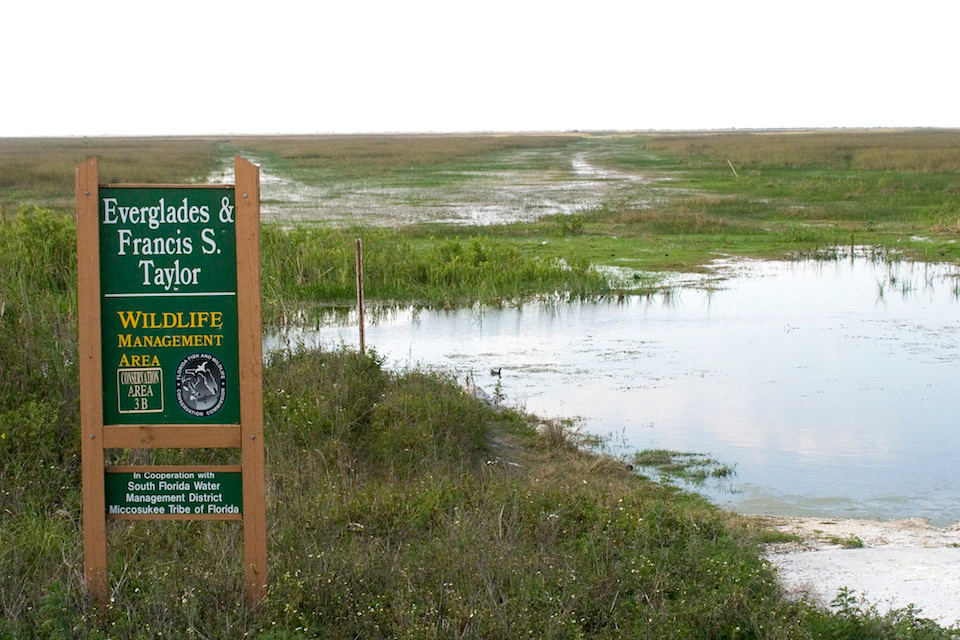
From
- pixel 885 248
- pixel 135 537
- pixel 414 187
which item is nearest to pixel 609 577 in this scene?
pixel 135 537

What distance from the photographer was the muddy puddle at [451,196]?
3030cm

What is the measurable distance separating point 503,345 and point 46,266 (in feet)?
19.8

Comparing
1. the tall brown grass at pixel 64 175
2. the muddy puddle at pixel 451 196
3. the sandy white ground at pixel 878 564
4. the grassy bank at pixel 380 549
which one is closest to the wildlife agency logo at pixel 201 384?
the grassy bank at pixel 380 549

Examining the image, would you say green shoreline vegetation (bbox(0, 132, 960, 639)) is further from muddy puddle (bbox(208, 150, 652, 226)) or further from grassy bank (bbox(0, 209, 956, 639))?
muddy puddle (bbox(208, 150, 652, 226))

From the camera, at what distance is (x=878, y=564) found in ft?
20.1

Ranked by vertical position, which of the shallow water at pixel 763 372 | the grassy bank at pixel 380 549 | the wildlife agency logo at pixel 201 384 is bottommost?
the shallow water at pixel 763 372

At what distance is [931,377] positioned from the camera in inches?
522

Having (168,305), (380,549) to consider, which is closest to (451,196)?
(380,549)

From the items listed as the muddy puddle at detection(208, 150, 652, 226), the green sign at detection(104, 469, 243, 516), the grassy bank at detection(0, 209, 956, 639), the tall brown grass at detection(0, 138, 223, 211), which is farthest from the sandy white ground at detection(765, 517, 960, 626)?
the tall brown grass at detection(0, 138, 223, 211)

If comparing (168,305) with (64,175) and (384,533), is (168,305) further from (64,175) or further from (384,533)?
(64,175)

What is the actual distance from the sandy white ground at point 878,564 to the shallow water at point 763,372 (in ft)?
3.54

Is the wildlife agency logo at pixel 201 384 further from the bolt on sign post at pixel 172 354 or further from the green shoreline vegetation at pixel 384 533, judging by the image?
the green shoreline vegetation at pixel 384 533

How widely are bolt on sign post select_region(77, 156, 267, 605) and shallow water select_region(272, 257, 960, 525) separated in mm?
4952

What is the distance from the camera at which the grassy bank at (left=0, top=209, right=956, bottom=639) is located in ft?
15.3
